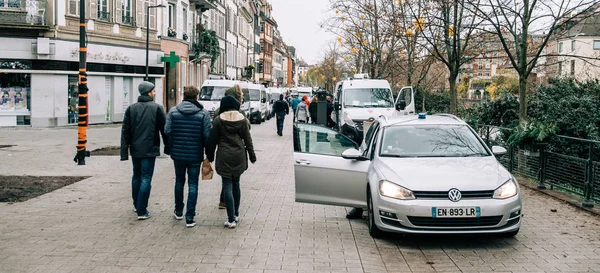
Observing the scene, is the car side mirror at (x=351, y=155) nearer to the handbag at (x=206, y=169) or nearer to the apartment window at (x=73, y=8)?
the handbag at (x=206, y=169)

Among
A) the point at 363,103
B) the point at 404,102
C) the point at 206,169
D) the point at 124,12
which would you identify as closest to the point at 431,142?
the point at 206,169

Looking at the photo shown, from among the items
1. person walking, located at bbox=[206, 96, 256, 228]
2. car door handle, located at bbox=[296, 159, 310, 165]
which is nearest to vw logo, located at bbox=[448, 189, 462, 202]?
car door handle, located at bbox=[296, 159, 310, 165]

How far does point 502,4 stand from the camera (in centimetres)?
1503

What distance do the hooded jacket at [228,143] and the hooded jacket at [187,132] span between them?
0.46 ft

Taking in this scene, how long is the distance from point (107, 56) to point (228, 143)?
1015 inches

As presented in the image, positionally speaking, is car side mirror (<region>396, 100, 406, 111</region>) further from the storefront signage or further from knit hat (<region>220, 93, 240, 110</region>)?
knit hat (<region>220, 93, 240, 110</region>)

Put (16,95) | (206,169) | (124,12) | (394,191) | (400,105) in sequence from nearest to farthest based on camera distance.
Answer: (394,191) < (206,169) < (400,105) < (16,95) < (124,12)

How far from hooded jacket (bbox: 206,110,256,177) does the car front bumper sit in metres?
2.06

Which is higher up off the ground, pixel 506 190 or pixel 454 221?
pixel 506 190

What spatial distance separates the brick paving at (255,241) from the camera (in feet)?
21.8

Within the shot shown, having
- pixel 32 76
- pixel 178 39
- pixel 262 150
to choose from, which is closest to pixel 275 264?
pixel 262 150

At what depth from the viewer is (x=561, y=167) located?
11.2 m

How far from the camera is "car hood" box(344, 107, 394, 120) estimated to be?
2245cm

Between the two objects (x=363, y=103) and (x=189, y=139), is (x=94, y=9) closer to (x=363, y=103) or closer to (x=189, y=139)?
(x=363, y=103)
